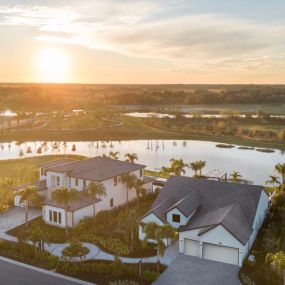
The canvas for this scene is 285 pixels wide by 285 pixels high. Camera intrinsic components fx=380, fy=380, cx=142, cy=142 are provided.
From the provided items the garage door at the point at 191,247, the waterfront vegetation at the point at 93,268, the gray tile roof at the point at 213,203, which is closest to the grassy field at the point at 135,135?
the gray tile roof at the point at 213,203

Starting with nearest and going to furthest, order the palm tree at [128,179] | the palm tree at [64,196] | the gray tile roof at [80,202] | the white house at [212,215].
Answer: the white house at [212,215]
the palm tree at [64,196]
the gray tile roof at [80,202]
the palm tree at [128,179]

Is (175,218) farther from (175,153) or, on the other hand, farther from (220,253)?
(175,153)

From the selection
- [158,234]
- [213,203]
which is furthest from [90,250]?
[213,203]

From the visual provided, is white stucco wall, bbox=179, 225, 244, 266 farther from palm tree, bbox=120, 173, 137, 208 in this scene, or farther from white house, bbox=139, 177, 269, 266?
palm tree, bbox=120, 173, 137, 208

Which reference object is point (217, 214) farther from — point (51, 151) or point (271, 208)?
point (51, 151)

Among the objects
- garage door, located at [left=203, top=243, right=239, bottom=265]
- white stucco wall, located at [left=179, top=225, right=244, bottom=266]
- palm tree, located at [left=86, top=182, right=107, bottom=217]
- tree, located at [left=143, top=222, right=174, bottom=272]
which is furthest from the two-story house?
garage door, located at [left=203, top=243, right=239, bottom=265]

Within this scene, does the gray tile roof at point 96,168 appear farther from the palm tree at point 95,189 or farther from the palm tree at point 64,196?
the palm tree at point 64,196
